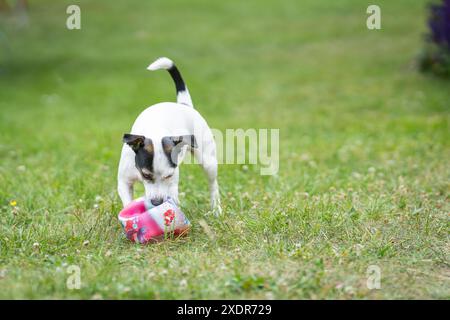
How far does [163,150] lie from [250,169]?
2513mm

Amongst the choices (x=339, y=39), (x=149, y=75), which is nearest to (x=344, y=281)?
(x=149, y=75)

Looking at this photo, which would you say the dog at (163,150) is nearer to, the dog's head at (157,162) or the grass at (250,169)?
the dog's head at (157,162)

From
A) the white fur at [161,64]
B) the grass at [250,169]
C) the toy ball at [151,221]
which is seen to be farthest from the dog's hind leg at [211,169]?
the white fur at [161,64]

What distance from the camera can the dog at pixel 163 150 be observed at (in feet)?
15.5

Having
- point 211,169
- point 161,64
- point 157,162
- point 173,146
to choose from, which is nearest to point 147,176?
point 157,162

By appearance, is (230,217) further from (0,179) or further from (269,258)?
(0,179)

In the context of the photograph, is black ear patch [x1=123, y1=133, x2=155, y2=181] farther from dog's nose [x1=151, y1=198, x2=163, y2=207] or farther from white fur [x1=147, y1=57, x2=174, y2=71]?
white fur [x1=147, y1=57, x2=174, y2=71]

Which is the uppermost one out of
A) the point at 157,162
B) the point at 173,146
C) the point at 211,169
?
the point at 173,146

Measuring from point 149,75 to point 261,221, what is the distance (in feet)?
34.2

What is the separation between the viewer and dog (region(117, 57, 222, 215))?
4.71m

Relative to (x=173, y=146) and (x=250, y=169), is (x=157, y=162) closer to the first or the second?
(x=173, y=146)

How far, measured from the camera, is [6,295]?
383 centimetres

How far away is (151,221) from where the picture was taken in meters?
→ 4.69

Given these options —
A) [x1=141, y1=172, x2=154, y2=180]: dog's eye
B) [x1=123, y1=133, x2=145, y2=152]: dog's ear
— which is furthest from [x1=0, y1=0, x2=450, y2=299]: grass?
[x1=123, y1=133, x2=145, y2=152]: dog's ear
